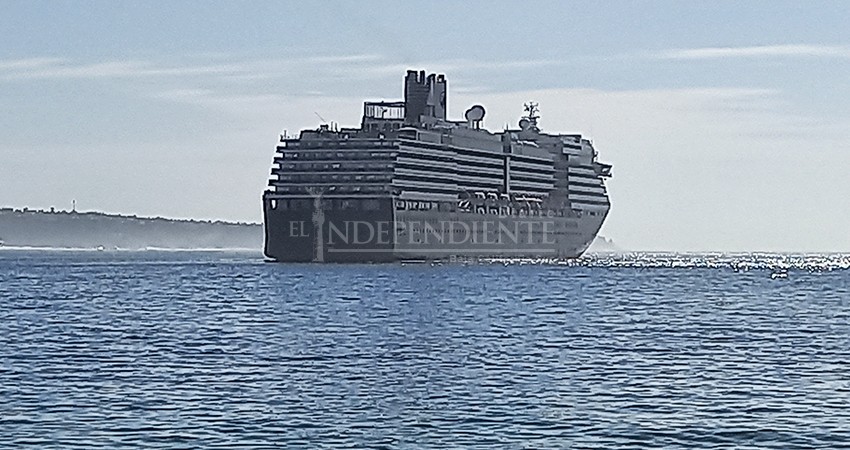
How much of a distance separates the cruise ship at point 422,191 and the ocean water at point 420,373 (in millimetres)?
41356

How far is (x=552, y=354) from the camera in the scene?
40.2m

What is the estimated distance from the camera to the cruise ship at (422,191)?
11181 centimetres

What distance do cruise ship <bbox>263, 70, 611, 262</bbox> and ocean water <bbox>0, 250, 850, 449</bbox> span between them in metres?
41.4

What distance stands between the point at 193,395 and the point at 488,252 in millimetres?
95667

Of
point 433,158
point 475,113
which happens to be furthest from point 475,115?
point 433,158

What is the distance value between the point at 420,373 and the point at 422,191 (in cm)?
8230

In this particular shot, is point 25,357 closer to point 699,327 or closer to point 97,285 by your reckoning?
point 699,327

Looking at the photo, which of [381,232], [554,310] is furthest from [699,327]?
[381,232]

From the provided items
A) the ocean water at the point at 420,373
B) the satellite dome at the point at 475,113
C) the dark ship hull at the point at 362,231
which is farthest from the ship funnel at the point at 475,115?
the ocean water at the point at 420,373

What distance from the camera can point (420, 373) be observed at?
35.2m

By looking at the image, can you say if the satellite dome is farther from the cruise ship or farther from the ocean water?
the ocean water

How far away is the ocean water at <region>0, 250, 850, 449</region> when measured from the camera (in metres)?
26.1

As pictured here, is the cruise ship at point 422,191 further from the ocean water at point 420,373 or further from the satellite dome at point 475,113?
the ocean water at point 420,373

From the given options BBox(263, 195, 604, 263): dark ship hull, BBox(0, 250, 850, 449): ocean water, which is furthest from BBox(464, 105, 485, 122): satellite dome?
BBox(0, 250, 850, 449): ocean water
